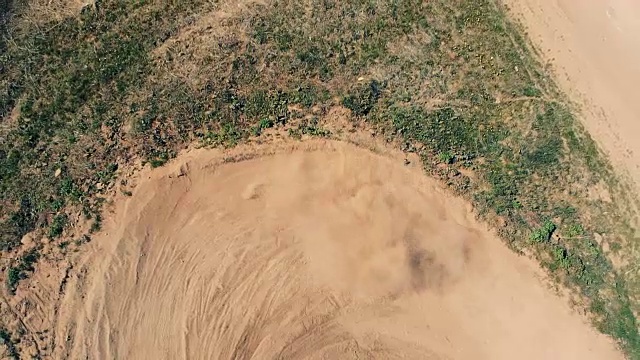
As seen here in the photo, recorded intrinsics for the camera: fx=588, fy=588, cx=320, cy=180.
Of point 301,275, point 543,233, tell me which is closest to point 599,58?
point 543,233

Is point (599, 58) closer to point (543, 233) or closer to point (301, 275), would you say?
point (543, 233)

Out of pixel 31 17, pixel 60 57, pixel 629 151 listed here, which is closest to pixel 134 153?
pixel 60 57

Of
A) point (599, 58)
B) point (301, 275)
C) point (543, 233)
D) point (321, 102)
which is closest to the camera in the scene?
point (301, 275)

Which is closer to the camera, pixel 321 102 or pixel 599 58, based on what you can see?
pixel 321 102

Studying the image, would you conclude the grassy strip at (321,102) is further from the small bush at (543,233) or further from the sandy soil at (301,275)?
the sandy soil at (301,275)

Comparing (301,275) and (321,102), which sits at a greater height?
(321,102)

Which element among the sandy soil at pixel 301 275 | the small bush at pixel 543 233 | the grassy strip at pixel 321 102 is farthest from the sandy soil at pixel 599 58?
the sandy soil at pixel 301 275

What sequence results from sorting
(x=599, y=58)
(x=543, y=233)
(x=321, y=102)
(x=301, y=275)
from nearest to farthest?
1. (x=301, y=275)
2. (x=543, y=233)
3. (x=321, y=102)
4. (x=599, y=58)
